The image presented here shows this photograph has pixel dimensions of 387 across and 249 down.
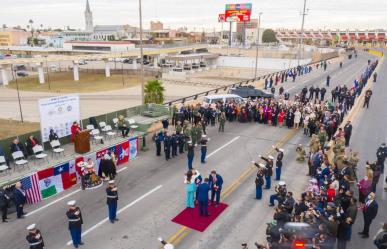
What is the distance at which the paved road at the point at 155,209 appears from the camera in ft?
33.1

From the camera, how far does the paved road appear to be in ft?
33.1

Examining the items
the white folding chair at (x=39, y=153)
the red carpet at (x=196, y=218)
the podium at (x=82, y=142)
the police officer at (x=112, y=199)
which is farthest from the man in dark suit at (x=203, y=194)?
the white folding chair at (x=39, y=153)

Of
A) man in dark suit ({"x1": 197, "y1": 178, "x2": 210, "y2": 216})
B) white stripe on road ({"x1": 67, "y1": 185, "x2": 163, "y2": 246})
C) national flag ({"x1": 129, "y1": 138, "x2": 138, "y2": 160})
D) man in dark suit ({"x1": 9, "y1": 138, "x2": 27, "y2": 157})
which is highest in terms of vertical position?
man in dark suit ({"x1": 9, "y1": 138, "x2": 27, "y2": 157})

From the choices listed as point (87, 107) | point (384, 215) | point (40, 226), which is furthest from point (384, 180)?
point (87, 107)

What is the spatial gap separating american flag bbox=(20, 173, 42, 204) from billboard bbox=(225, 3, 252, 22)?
99611mm

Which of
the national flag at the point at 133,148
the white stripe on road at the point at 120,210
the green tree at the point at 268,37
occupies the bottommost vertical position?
the white stripe on road at the point at 120,210

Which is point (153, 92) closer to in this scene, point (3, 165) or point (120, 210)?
point (3, 165)

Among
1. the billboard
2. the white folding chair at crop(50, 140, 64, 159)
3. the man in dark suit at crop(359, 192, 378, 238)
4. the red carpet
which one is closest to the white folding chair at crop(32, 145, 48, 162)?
the white folding chair at crop(50, 140, 64, 159)

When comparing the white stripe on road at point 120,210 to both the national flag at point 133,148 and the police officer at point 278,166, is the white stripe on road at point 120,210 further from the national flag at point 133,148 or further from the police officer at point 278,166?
the police officer at point 278,166

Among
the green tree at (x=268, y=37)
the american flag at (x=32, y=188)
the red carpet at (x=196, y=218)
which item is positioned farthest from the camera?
the green tree at (x=268, y=37)

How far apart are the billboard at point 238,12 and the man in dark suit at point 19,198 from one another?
Result: 10078 cm

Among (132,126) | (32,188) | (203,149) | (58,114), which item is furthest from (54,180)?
(203,149)

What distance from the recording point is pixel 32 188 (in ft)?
40.7

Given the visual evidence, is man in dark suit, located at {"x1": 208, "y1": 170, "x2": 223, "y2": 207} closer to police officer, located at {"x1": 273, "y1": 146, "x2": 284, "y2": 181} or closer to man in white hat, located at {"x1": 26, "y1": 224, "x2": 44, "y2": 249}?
police officer, located at {"x1": 273, "y1": 146, "x2": 284, "y2": 181}
